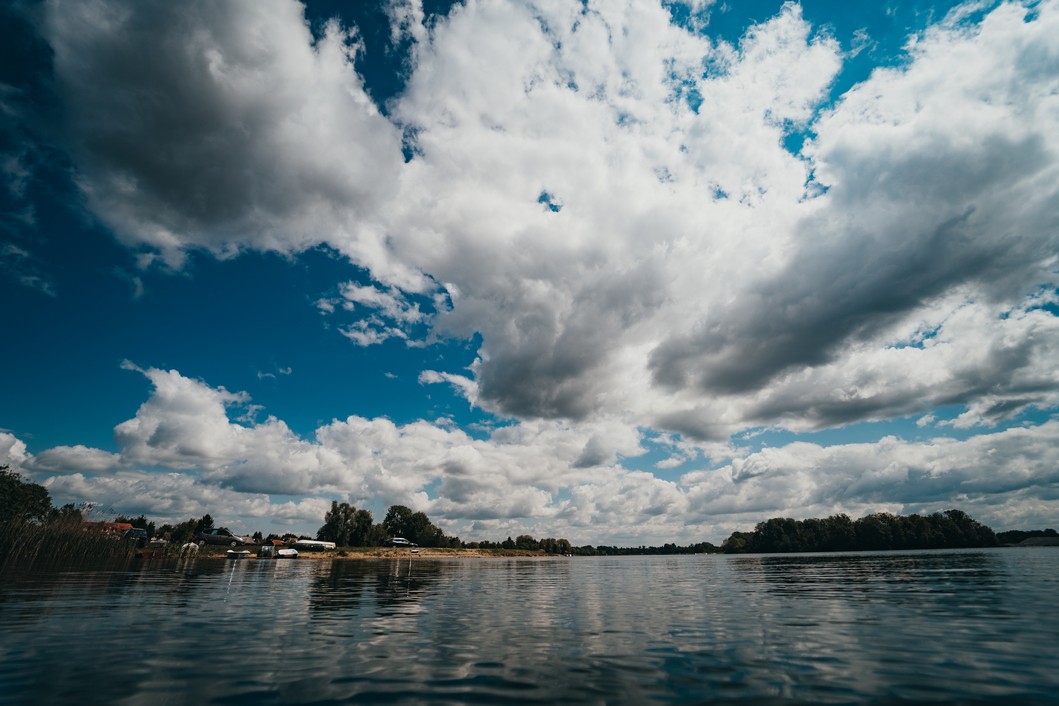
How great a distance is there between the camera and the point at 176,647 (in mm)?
17422

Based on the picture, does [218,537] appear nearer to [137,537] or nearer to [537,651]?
[137,537]

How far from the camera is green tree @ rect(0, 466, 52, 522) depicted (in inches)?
4614

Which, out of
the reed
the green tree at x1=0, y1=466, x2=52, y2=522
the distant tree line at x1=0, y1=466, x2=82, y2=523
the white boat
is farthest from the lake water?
the white boat

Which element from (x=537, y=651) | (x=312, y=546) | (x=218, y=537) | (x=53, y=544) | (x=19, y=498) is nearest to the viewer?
(x=537, y=651)

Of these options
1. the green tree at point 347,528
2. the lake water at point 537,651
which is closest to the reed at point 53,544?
the lake water at point 537,651

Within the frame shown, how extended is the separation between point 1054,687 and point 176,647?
85.5 feet

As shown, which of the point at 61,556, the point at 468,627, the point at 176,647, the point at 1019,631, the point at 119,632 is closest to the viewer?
the point at 176,647

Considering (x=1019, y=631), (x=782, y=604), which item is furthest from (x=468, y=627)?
(x=1019, y=631)

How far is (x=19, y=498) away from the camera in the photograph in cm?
12812

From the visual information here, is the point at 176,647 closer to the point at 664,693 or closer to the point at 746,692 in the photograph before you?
the point at 664,693

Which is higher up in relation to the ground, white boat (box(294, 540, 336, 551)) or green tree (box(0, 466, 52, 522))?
green tree (box(0, 466, 52, 522))

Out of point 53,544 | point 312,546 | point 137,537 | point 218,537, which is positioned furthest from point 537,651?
point 218,537

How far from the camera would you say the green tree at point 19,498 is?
117188mm

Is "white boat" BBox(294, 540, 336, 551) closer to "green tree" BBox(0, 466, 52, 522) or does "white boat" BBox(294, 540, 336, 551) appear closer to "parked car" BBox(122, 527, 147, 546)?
"parked car" BBox(122, 527, 147, 546)
